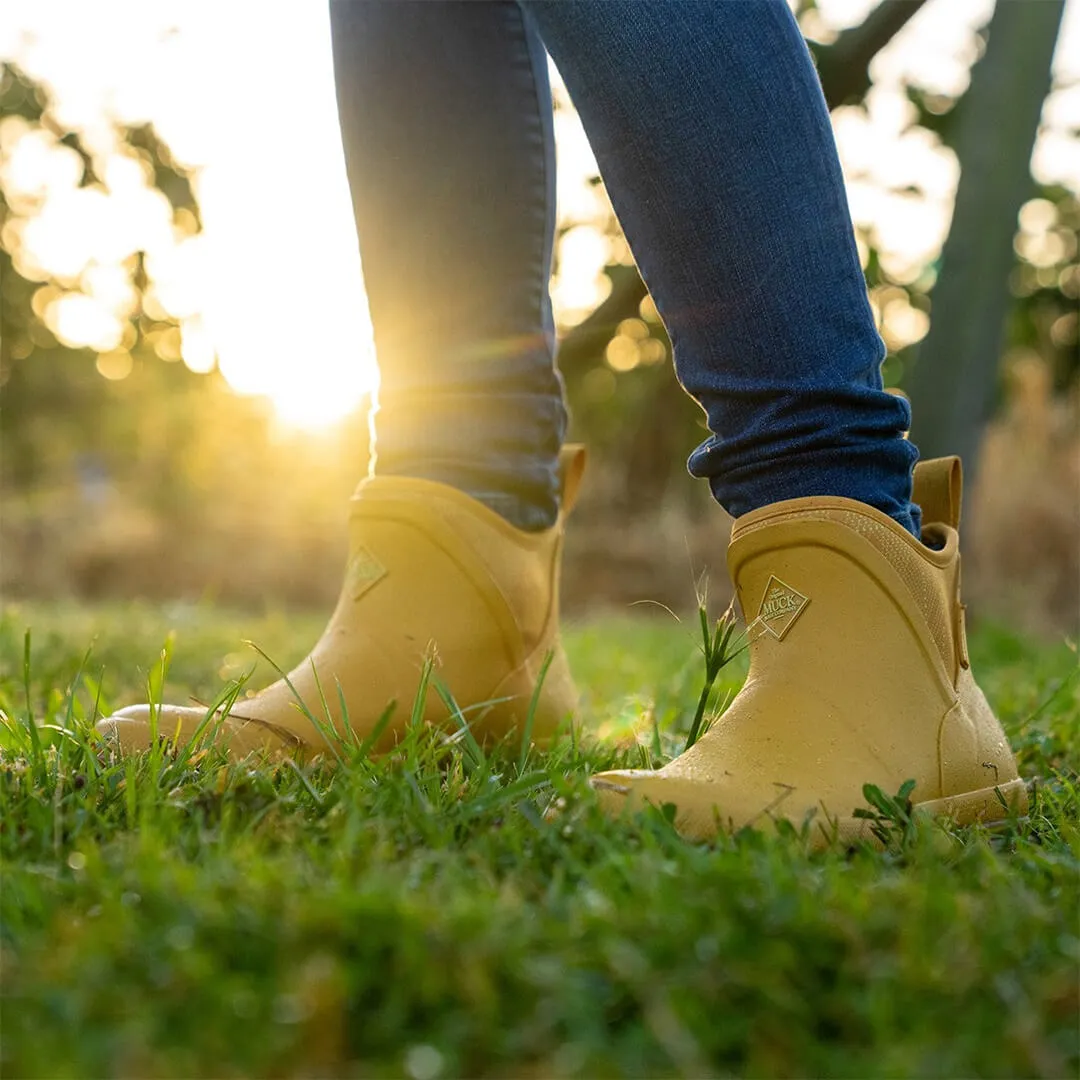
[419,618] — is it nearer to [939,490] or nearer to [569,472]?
[569,472]

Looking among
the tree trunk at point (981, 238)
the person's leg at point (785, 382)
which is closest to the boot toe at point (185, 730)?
the person's leg at point (785, 382)

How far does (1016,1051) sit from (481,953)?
0.99 feet

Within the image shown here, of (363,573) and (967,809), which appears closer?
(967,809)

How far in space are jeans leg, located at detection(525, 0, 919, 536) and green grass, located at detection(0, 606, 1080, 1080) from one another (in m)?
0.38

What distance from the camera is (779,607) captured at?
1149 millimetres

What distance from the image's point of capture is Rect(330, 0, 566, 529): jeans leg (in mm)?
1388

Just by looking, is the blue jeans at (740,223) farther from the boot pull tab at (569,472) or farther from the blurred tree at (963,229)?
the blurred tree at (963,229)

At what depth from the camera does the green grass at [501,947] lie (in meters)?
0.62

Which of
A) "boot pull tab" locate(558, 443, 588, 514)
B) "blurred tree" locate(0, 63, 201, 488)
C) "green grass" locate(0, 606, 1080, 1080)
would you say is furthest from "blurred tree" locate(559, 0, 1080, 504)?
"blurred tree" locate(0, 63, 201, 488)

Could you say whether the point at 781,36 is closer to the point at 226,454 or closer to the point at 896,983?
the point at 896,983

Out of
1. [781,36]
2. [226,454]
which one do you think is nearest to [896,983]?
[781,36]

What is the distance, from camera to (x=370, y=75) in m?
1.40

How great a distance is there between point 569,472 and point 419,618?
0.32 m

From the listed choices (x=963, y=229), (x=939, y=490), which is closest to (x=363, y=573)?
(x=939, y=490)
